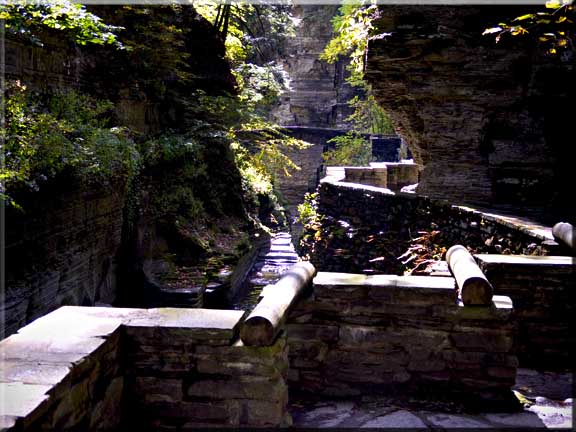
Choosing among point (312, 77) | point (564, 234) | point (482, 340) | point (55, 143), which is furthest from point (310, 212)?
point (312, 77)

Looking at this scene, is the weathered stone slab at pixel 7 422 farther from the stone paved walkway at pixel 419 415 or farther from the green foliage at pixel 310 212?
the green foliage at pixel 310 212

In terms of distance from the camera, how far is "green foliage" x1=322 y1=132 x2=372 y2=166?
25219 millimetres

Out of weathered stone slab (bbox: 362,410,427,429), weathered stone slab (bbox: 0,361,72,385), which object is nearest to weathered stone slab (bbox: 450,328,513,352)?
weathered stone slab (bbox: 362,410,427,429)

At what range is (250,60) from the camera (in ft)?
91.1

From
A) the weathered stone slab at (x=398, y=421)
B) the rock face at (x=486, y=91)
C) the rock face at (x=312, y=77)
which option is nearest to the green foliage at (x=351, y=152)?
the rock face at (x=312, y=77)

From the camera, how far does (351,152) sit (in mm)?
25312

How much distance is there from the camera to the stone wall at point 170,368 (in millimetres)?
3014

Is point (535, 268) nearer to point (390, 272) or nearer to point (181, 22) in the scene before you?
point (390, 272)

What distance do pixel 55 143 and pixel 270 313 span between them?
456cm

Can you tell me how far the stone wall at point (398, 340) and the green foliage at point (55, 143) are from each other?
9.76 ft

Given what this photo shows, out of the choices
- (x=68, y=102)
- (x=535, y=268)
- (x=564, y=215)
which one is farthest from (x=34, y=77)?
(x=564, y=215)

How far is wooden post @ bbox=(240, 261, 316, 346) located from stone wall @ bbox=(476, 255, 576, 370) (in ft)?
7.09

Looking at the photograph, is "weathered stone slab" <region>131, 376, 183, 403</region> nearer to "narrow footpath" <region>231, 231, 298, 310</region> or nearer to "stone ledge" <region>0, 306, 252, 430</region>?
"stone ledge" <region>0, 306, 252, 430</region>

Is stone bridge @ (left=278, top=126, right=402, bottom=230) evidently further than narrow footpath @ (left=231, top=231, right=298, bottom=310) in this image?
Yes
